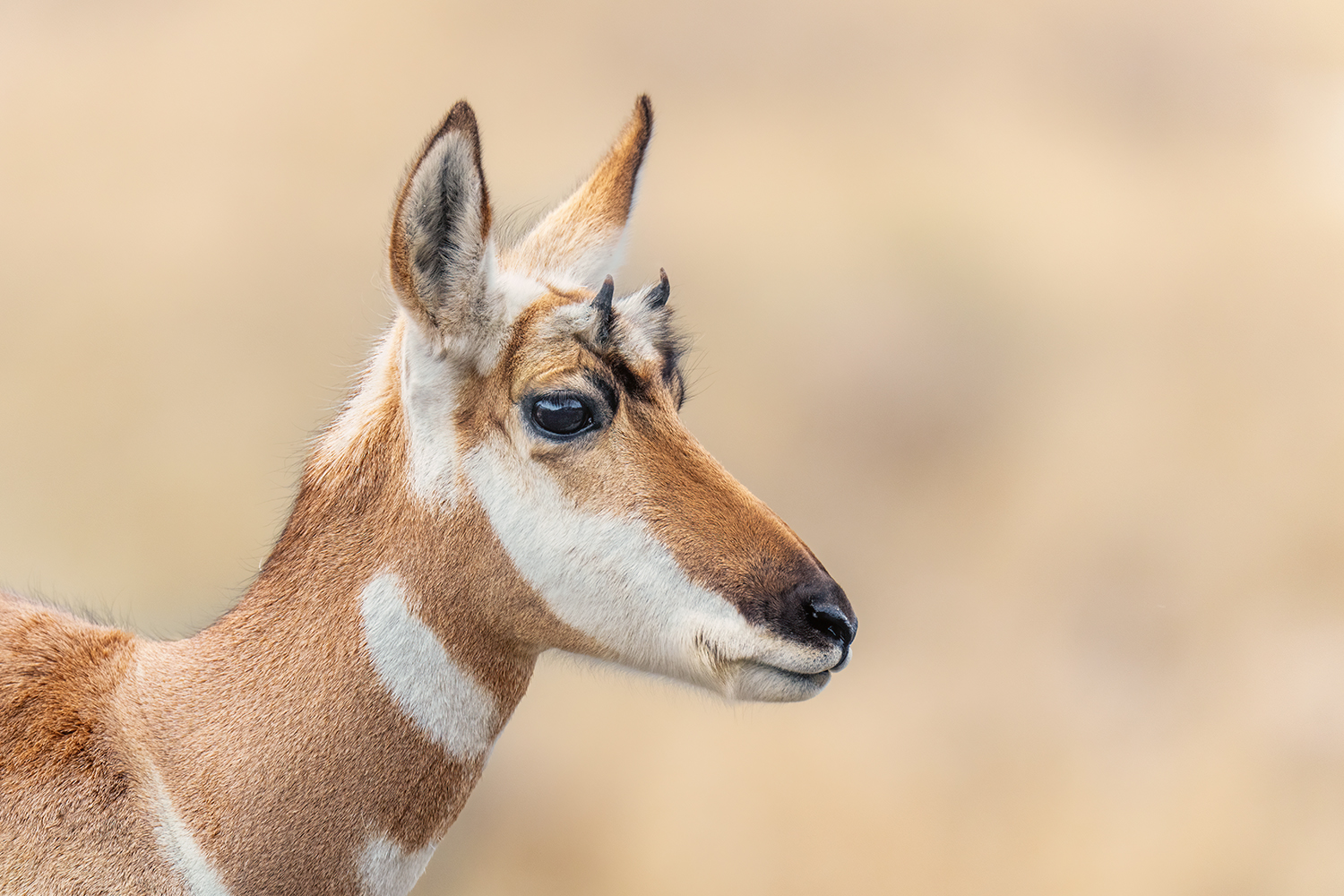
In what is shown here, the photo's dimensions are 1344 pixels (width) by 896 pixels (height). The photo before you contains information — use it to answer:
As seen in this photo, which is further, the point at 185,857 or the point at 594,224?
the point at 594,224

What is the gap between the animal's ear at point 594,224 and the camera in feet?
5.43

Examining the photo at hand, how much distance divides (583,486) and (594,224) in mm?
554

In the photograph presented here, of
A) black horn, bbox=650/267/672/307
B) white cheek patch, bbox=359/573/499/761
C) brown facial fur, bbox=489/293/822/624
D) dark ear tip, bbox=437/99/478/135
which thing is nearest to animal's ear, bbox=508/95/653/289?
black horn, bbox=650/267/672/307

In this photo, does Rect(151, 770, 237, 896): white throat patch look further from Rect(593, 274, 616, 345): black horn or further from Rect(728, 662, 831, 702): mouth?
Rect(593, 274, 616, 345): black horn

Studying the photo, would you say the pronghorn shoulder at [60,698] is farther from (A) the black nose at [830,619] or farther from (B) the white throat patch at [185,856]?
(A) the black nose at [830,619]

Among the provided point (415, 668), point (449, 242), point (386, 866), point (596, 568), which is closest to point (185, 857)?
point (386, 866)

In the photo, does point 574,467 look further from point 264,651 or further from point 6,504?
point 6,504

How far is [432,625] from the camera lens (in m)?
1.36

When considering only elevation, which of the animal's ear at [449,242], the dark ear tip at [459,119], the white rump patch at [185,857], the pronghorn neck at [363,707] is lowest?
the white rump patch at [185,857]

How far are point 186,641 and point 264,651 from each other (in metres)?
0.16

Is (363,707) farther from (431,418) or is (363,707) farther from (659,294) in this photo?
(659,294)

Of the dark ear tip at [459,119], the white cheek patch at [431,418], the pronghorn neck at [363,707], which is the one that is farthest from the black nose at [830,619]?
the dark ear tip at [459,119]

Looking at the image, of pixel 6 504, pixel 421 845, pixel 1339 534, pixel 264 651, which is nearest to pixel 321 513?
pixel 264 651

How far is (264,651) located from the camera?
4.61ft
